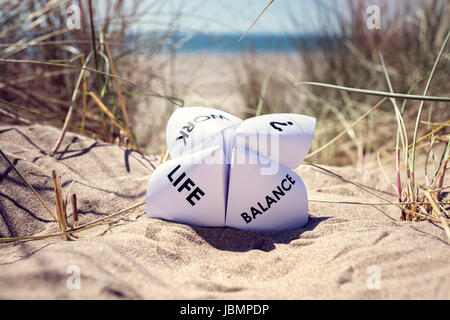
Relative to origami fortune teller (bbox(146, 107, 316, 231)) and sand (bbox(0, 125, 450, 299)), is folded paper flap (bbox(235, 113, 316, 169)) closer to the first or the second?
origami fortune teller (bbox(146, 107, 316, 231))

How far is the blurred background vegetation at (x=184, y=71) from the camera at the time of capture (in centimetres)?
201

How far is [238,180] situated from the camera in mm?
1175

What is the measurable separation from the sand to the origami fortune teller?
0.16 ft

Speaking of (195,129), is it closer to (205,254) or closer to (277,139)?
(277,139)

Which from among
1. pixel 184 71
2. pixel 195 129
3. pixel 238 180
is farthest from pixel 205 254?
pixel 184 71

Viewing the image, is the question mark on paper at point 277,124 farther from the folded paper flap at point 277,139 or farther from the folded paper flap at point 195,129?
the folded paper flap at point 195,129

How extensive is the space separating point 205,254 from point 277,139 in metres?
0.43

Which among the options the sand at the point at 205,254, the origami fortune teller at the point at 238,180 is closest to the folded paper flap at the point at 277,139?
the origami fortune teller at the point at 238,180

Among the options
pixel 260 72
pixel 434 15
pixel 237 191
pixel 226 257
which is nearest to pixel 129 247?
pixel 226 257

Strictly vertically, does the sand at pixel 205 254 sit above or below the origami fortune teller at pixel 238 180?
below

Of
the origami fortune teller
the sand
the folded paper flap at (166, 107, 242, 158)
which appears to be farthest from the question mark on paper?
the sand

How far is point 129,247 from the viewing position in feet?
3.24

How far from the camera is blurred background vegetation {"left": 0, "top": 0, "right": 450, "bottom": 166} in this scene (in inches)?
79.1
